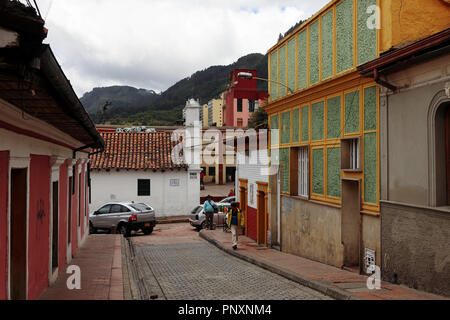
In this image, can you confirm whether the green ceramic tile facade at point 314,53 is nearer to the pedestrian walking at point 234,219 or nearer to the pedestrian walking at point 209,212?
the pedestrian walking at point 234,219

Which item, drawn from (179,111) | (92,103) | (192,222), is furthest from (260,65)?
(192,222)

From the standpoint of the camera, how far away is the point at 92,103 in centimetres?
13312

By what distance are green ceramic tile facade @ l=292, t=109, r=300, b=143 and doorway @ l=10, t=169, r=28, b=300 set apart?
8.72 m

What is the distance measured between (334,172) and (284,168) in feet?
11.3

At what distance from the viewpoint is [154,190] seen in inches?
1071

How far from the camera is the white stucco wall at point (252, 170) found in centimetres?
1667

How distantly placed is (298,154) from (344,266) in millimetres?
4203

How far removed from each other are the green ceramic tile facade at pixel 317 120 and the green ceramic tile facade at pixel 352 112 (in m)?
1.30

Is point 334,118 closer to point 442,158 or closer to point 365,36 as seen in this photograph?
point 365,36

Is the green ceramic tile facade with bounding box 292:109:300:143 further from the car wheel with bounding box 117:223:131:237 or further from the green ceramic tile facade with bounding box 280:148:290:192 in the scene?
the car wheel with bounding box 117:223:131:237

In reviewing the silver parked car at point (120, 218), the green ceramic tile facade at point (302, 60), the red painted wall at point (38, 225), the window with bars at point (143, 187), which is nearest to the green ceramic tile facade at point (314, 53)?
the green ceramic tile facade at point (302, 60)

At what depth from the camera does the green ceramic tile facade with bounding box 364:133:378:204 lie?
927cm

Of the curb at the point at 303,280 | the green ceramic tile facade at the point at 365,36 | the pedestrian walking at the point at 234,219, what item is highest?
the green ceramic tile facade at the point at 365,36

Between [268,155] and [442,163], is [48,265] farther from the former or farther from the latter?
[268,155]
